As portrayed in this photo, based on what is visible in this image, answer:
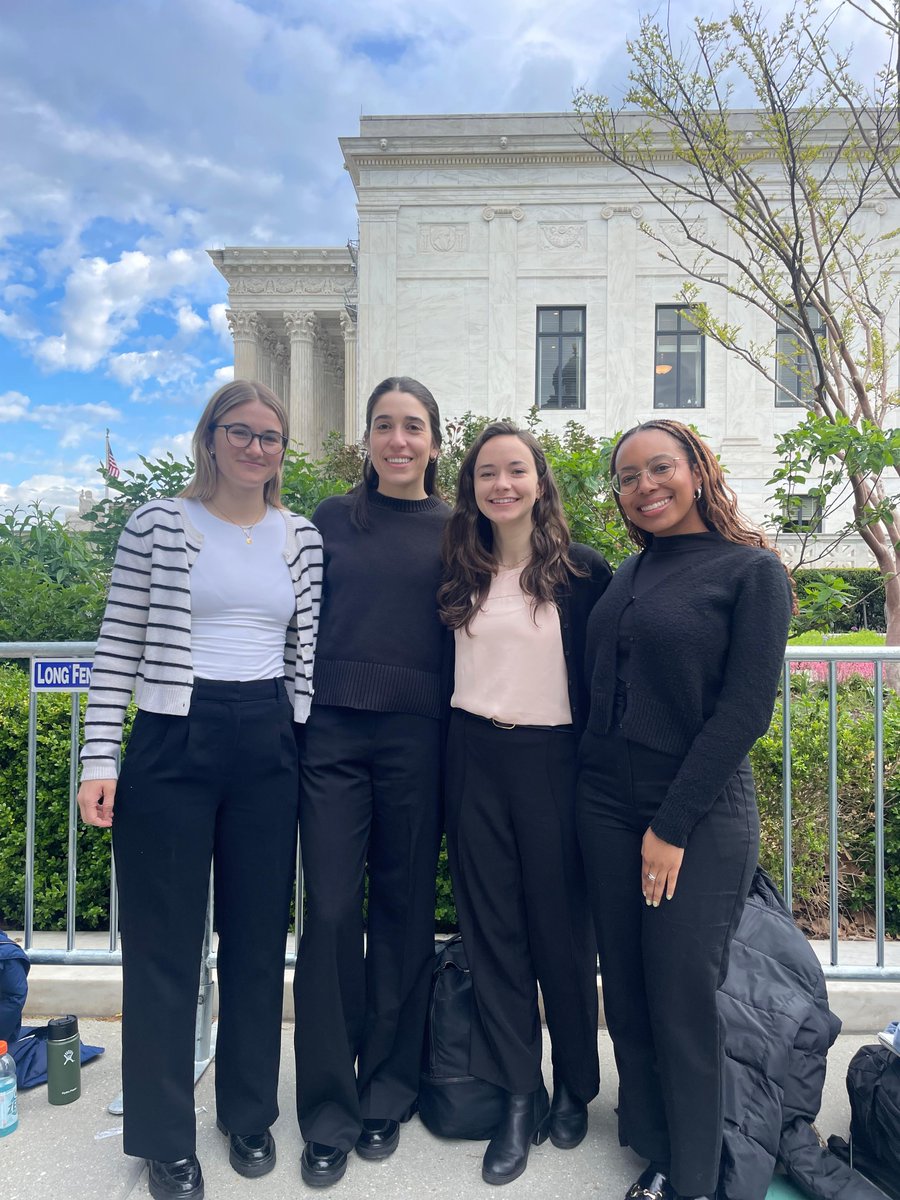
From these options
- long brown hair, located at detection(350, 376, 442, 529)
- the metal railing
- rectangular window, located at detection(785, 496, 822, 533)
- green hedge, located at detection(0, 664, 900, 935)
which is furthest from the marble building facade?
long brown hair, located at detection(350, 376, 442, 529)

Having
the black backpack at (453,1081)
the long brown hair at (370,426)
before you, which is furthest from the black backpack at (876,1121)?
the long brown hair at (370,426)

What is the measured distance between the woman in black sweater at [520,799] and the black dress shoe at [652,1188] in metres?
0.34

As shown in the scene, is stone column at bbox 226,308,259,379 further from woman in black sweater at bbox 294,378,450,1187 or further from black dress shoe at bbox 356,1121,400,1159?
black dress shoe at bbox 356,1121,400,1159

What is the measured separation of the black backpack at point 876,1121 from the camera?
2486mm

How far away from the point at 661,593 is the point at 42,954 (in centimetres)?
310

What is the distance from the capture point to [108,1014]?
141 inches

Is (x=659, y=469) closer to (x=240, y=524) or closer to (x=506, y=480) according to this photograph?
(x=506, y=480)

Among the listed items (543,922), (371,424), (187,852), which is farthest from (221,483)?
(543,922)

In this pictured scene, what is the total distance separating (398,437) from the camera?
2.88 meters

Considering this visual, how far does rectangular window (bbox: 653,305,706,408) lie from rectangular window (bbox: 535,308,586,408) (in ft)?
7.36

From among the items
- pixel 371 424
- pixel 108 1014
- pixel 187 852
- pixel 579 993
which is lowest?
pixel 108 1014

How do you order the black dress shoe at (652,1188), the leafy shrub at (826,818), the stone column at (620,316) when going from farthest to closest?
the stone column at (620,316)
the leafy shrub at (826,818)
the black dress shoe at (652,1188)

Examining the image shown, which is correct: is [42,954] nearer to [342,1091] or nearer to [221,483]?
[342,1091]

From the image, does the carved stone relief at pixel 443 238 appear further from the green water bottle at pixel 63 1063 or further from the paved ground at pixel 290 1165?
the paved ground at pixel 290 1165
